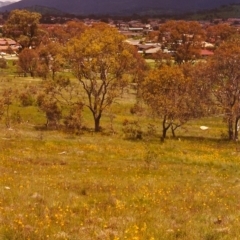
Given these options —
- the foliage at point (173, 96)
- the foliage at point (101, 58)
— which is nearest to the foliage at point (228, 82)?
the foliage at point (173, 96)

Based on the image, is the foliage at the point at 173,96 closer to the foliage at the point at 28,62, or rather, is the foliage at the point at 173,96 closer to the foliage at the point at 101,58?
the foliage at the point at 101,58

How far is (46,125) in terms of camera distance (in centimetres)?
4231

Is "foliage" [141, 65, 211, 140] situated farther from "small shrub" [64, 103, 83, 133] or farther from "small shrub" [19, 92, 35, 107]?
"small shrub" [19, 92, 35, 107]

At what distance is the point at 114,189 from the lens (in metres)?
17.5

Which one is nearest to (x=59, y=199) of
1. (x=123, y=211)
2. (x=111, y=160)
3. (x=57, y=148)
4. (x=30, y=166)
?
(x=123, y=211)

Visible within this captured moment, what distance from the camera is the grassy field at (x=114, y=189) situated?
39.2 feet

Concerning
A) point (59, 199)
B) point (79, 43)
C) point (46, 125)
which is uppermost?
point (79, 43)

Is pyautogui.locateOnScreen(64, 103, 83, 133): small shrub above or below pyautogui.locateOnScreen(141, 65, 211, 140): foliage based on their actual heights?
below

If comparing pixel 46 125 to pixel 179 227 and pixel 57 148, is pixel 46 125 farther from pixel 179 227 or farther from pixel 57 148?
pixel 179 227

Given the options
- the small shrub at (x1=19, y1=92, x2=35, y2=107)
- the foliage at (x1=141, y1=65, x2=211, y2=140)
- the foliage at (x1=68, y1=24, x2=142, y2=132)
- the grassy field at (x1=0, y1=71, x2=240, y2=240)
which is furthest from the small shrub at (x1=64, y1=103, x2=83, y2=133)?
the small shrub at (x1=19, y1=92, x2=35, y2=107)

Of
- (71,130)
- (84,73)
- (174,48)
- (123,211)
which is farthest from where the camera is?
(174,48)

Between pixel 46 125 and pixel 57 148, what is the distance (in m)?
13.2

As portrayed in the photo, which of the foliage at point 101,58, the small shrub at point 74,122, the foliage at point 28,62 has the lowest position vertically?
the small shrub at point 74,122

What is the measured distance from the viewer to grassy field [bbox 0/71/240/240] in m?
12.0
